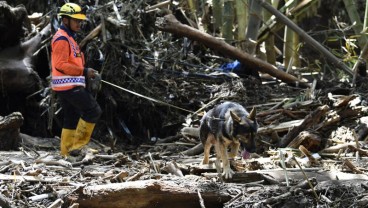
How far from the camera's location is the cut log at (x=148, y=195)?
6.05m

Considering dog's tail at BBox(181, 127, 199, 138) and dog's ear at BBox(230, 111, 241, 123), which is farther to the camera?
dog's tail at BBox(181, 127, 199, 138)

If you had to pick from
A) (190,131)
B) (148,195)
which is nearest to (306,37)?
(190,131)

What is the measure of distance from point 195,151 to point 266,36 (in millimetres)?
4056

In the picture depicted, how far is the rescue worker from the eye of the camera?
791cm

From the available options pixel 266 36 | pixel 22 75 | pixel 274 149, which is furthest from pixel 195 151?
pixel 266 36

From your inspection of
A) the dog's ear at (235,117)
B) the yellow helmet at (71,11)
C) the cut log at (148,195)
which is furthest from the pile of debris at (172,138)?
the yellow helmet at (71,11)

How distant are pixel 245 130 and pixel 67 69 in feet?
8.22

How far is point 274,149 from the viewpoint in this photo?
28.0 feet

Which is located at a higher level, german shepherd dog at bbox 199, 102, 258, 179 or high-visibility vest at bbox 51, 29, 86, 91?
high-visibility vest at bbox 51, 29, 86, 91

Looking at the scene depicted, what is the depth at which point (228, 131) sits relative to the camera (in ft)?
21.7

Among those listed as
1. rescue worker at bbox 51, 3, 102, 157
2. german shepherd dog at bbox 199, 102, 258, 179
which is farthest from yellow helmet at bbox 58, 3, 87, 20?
german shepherd dog at bbox 199, 102, 258, 179

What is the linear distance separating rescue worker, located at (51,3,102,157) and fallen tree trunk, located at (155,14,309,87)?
2.31 m

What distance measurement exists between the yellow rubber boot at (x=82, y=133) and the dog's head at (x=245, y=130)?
245 centimetres

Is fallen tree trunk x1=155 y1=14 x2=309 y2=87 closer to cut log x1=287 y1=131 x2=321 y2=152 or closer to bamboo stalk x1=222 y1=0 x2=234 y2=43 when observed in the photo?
bamboo stalk x1=222 y1=0 x2=234 y2=43
